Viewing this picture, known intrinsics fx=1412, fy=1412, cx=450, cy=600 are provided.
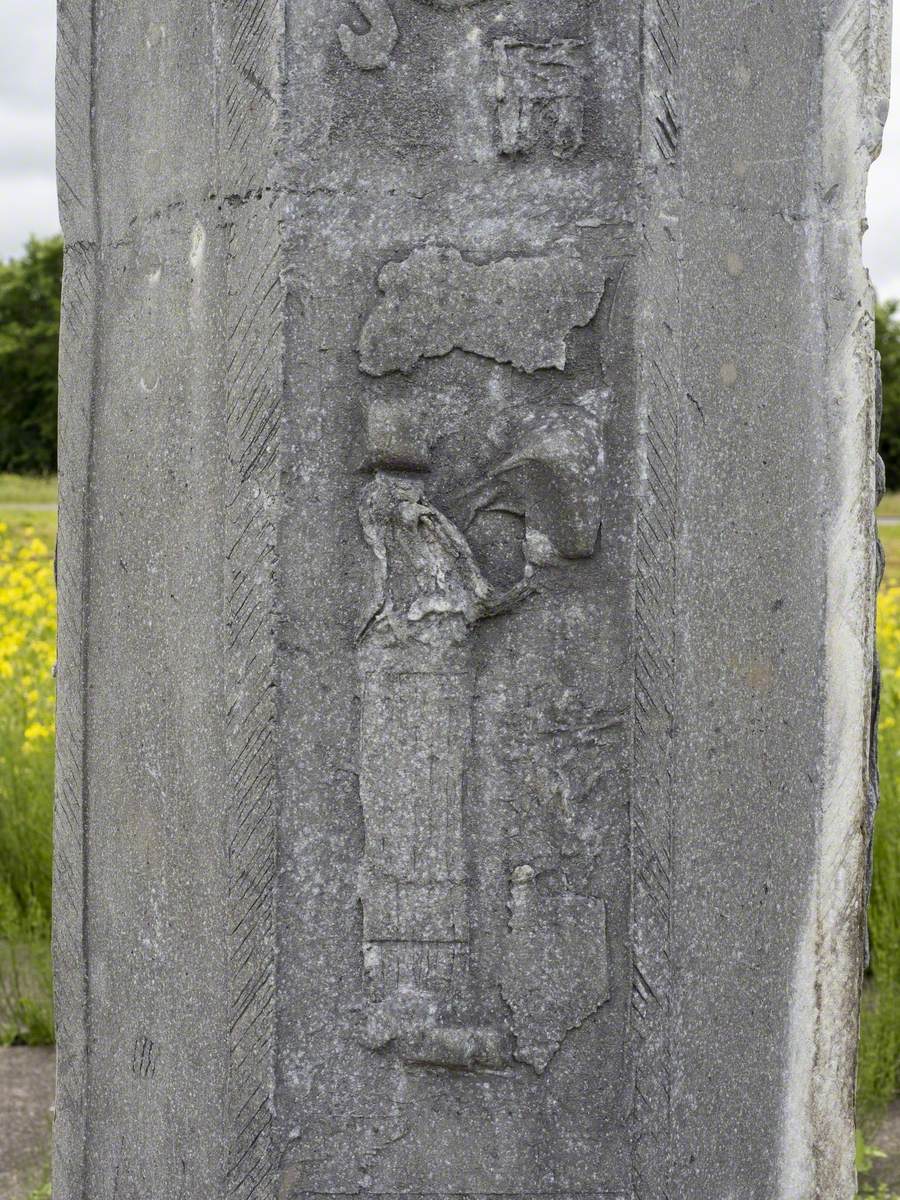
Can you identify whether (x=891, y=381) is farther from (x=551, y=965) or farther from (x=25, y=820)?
(x=551, y=965)

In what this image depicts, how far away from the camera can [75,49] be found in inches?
107

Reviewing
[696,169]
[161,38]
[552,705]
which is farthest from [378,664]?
[161,38]

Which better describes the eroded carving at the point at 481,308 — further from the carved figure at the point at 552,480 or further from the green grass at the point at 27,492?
the green grass at the point at 27,492

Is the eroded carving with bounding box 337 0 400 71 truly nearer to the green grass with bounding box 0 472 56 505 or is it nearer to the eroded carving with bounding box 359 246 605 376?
the eroded carving with bounding box 359 246 605 376

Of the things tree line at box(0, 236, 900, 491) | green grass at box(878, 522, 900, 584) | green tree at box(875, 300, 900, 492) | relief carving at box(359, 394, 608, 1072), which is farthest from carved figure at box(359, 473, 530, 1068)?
tree line at box(0, 236, 900, 491)

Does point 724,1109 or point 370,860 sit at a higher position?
point 370,860

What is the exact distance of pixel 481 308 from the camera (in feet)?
7.54

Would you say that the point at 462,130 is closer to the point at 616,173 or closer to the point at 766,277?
the point at 616,173

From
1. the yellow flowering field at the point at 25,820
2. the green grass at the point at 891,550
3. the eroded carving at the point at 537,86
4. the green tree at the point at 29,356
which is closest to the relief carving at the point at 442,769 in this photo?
the eroded carving at the point at 537,86

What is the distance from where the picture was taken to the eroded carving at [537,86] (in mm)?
2273

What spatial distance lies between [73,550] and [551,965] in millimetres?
1206

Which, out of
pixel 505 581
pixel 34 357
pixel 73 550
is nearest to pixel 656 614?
pixel 505 581

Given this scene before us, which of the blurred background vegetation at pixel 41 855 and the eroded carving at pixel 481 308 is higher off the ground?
the eroded carving at pixel 481 308

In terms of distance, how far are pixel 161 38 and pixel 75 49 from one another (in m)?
0.28
